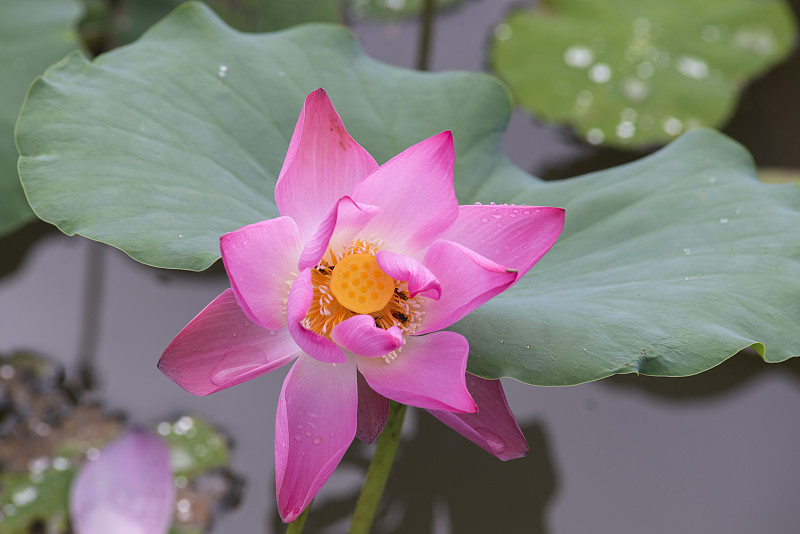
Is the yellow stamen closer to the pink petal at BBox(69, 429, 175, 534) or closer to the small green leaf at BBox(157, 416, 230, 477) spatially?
the pink petal at BBox(69, 429, 175, 534)

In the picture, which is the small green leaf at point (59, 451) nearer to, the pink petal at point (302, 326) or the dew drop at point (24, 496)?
the dew drop at point (24, 496)

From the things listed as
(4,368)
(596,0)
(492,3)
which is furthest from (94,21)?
(596,0)

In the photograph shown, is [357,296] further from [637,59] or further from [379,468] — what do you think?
[637,59]

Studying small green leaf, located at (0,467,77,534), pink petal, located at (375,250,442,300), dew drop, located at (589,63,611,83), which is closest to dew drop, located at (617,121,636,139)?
dew drop, located at (589,63,611,83)

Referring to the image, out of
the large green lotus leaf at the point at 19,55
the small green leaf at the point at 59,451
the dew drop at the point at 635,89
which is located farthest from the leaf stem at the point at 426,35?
the small green leaf at the point at 59,451

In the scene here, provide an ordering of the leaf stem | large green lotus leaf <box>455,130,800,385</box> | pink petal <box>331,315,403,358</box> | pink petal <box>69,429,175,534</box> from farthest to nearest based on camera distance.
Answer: the leaf stem, pink petal <box>69,429,175,534</box>, large green lotus leaf <box>455,130,800,385</box>, pink petal <box>331,315,403,358</box>
